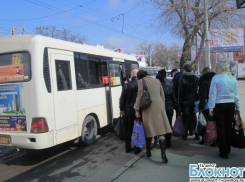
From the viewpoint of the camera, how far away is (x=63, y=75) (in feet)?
19.7

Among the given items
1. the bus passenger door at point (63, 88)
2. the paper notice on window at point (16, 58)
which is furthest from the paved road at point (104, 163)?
the paper notice on window at point (16, 58)

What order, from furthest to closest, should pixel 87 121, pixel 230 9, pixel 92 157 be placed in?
pixel 230 9
pixel 87 121
pixel 92 157

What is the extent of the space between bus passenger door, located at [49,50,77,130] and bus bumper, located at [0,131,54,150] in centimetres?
34

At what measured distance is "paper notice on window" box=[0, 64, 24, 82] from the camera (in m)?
5.46

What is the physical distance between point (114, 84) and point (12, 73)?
3694mm

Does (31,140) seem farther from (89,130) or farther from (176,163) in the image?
(176,163)

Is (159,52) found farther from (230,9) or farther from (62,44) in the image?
(62,44)

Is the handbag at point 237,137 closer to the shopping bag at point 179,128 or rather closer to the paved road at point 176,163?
the paved road at point 176,163

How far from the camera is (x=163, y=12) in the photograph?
16.5 meters

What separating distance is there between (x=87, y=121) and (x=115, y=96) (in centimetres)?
192

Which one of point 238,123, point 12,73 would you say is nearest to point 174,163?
point 238,123

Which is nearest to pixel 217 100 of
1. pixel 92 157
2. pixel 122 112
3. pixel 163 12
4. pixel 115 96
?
pixel 122 112
